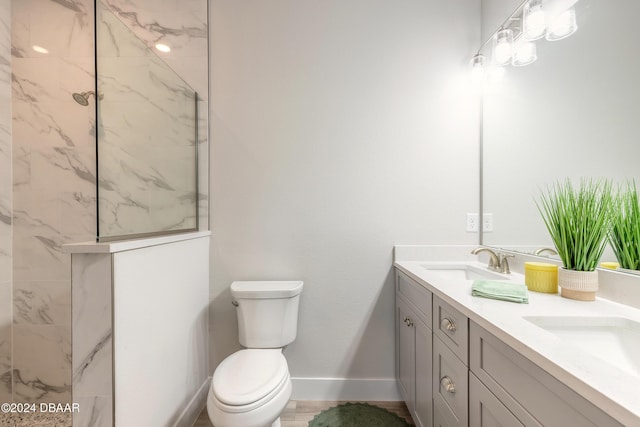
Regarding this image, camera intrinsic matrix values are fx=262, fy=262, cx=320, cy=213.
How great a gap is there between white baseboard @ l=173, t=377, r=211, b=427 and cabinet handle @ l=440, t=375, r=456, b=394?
1.28 m

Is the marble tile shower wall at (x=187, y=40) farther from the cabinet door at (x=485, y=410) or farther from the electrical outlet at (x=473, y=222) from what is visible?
the electrical outlet at (x=473, y=222)

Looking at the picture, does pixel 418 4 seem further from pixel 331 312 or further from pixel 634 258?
pixel 331 312

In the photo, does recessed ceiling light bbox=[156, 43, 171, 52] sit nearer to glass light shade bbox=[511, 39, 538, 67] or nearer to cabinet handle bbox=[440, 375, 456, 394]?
glass light shade bbox=[511, 39, 538, 67]

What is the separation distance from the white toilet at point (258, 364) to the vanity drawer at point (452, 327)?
71 cm

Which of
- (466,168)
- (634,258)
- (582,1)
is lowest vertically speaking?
(634,258)

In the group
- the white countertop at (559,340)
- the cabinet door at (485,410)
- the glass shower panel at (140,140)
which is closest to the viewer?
the white countertop at (559,340)

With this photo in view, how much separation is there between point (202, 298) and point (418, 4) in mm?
2320

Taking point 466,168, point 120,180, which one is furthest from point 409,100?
point 120,180

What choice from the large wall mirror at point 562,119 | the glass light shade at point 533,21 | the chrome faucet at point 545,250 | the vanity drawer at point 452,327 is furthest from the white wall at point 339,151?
the vanity drawer at point 452,327

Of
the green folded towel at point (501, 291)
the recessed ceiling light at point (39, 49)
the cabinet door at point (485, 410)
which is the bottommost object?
the cabinet door at point (485, 410)

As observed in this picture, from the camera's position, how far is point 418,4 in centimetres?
169

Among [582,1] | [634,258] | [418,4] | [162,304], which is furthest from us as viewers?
[418,4]

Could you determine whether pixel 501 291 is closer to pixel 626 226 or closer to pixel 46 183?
pixel 626 226

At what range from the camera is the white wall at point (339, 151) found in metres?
1.70
